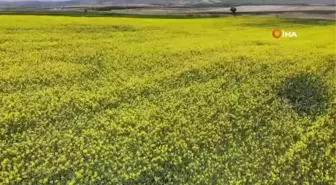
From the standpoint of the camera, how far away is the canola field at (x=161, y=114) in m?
12.5

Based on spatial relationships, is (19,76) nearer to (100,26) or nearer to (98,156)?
(98,156)

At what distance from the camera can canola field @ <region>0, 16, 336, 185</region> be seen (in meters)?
12.5

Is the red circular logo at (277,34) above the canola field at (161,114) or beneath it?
above

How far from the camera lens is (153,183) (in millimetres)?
12125
